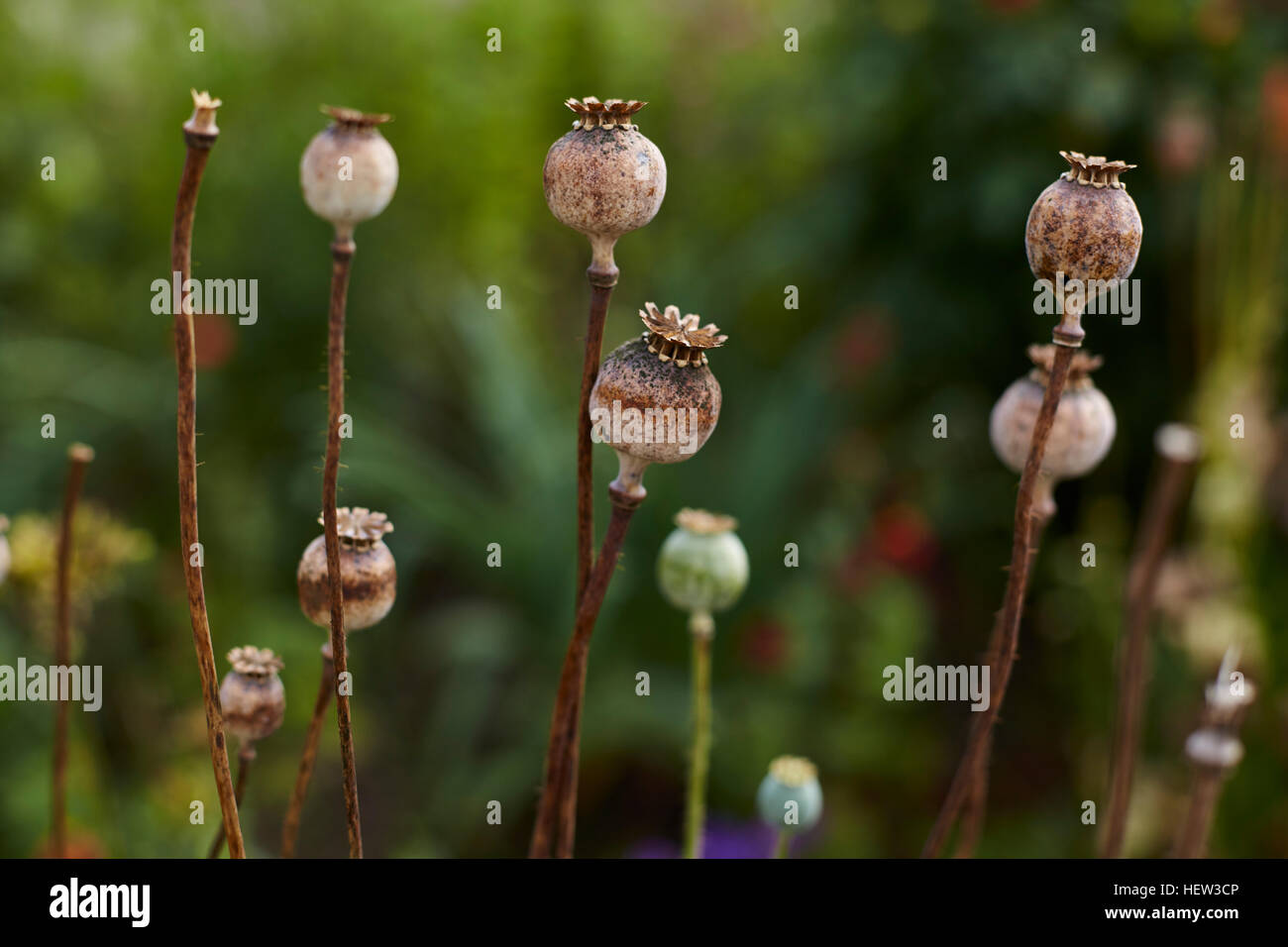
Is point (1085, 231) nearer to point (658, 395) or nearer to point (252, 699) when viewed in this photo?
point (658, 395)

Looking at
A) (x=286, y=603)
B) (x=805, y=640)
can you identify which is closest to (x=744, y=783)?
(x=805, y=640)

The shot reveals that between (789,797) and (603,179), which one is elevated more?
(603,179)

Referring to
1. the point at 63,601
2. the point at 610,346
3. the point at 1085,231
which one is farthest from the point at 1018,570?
the point at 610,346

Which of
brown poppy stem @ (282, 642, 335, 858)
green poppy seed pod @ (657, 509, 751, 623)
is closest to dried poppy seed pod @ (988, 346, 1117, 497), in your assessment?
green poppy seed pod @ (657, 509, 751, 623)

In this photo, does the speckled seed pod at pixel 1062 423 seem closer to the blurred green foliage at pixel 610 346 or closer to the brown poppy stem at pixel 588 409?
the brown poppy stem at pixel 588 409

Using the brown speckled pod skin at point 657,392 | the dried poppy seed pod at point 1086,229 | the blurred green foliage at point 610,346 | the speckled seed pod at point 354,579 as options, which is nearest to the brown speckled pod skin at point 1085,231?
the dried poppy seed pod at point 1086,229

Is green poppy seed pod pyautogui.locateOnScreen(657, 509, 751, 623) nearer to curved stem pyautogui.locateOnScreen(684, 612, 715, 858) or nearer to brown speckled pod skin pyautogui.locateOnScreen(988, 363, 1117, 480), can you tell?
curved stem pyautogui.locateOnScreen(684, 612, 715, 858)
